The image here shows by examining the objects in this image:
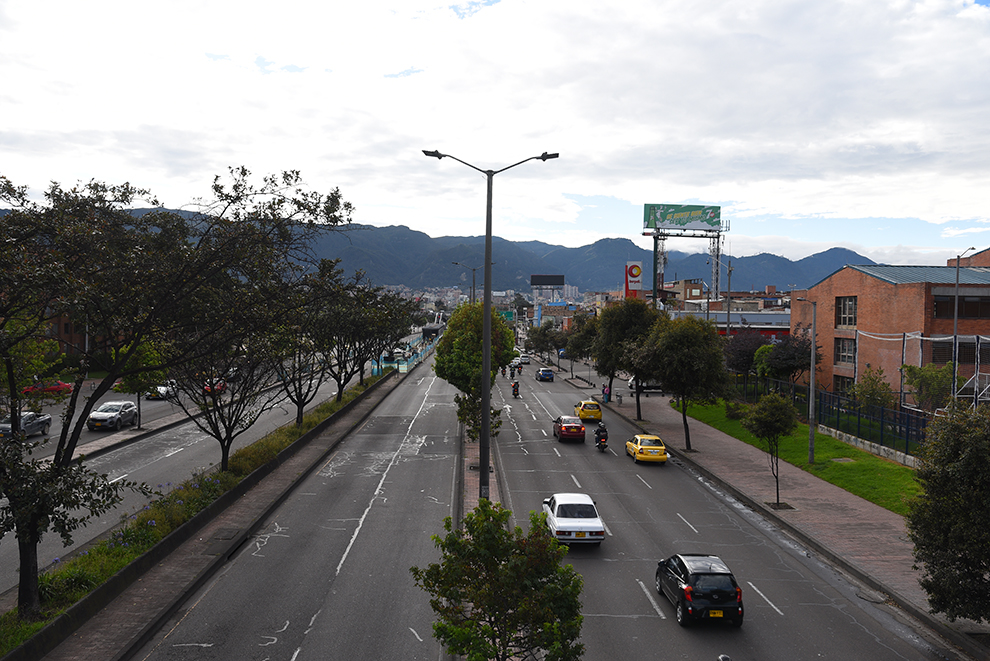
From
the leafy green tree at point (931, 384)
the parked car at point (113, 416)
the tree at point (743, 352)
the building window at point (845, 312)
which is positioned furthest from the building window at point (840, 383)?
the parked car at point (113, 416)

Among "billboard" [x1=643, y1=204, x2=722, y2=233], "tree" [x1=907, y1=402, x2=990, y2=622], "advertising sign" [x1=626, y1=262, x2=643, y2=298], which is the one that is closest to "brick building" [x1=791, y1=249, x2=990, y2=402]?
"advertising sign" [x1=626, y1=262, x2=643, y2=298]

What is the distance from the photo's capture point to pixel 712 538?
754 inches

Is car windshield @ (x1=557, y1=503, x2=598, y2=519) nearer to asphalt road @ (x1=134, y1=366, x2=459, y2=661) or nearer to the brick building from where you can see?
asphalt road @ (x1=134, y1=366, x2=459, y2=661)

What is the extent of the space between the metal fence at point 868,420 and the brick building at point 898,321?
17.9ft

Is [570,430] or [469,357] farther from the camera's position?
[469,357]

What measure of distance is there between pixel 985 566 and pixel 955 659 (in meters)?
1.83

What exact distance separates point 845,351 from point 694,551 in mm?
33643

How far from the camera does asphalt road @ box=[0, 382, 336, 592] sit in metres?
16.7

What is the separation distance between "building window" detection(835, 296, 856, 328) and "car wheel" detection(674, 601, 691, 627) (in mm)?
37996

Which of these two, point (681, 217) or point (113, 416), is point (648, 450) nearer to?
point (113, 416)

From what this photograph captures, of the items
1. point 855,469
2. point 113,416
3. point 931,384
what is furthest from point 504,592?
point 113,416

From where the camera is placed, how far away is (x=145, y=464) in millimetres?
27375

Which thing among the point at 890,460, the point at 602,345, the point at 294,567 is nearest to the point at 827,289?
the point at 602,345

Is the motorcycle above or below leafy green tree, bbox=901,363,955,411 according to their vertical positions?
below
